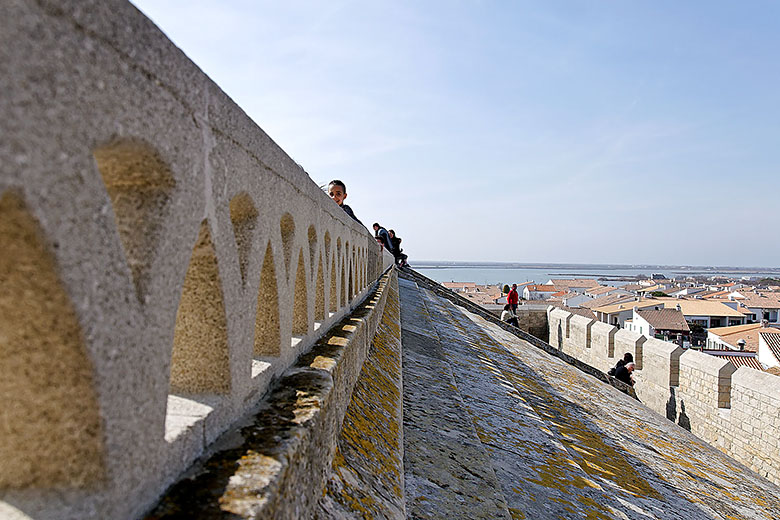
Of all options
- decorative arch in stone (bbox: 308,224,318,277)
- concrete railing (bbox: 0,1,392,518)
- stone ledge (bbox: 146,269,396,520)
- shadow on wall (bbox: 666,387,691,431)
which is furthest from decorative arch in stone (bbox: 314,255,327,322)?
shadow on wall (bbox: 666,387,691,431)

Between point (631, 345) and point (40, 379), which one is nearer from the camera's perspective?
point (40, 379)

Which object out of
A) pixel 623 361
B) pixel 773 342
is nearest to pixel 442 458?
pixel 623 361

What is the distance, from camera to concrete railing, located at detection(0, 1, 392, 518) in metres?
0.65

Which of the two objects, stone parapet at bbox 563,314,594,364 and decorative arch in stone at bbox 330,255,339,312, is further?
stone parapet at bbox 563,314,594,364

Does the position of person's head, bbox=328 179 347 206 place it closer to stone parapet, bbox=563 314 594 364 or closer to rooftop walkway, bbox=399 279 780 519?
rooftop walkway, bbox=399 279 780 519

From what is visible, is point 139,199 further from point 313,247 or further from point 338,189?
point 338,189

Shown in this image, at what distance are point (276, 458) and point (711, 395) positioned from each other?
40.4 feet

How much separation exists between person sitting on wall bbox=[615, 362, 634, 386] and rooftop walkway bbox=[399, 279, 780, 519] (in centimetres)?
727

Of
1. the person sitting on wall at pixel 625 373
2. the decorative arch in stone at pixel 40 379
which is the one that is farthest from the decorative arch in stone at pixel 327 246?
the person sitting on wall at pixel 625 373

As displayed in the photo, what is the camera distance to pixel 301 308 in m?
2.22

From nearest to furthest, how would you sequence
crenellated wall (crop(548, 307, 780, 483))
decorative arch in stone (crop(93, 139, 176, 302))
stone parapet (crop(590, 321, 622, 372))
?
1. decorative arch in stone (crop(93, 139, 176, 302))
2. crenellated wall (crop(548, 307, 780, 483))
3. stone parapet (crop(590, 321, 622, 372))

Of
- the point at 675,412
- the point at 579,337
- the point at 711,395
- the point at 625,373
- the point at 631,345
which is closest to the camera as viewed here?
the point at 711,395

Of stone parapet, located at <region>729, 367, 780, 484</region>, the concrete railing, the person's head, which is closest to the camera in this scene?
the concrete railing

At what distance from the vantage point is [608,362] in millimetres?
16125
